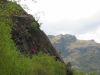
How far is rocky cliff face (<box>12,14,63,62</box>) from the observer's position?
52781 millimetres

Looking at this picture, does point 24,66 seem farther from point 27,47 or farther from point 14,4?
point 27,47

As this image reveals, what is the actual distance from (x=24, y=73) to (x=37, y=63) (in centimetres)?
1461

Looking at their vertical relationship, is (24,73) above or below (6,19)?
below

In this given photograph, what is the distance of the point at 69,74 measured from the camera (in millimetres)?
66688

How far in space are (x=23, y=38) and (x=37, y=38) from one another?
5.62 m

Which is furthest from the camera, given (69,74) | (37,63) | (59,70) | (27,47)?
(69,74)

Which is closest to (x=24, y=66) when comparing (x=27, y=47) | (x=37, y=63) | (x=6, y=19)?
(x=6, y=19)

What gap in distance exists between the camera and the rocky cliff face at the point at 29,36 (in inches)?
2078

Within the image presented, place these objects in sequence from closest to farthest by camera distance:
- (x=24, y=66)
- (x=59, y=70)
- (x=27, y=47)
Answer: (x=24, y=66), (x=27, y=47), (x=59, y=70)

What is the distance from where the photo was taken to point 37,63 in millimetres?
50562

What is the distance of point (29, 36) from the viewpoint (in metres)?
57.0

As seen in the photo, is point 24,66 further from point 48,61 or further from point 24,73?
point 48,61

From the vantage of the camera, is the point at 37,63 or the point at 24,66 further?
the point at 37,63

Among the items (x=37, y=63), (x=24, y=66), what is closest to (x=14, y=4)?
(x=24, y=66)
